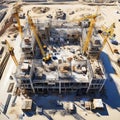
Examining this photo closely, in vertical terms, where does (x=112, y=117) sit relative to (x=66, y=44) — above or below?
below

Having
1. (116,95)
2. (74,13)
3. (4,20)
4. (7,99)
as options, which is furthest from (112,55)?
(4,20)

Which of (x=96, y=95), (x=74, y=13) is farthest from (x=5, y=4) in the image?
(x=96, y=95)

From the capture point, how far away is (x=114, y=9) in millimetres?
125500

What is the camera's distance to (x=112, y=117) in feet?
211

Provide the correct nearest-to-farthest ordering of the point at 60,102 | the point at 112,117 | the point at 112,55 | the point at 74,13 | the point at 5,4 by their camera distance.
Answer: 1. the point at 112,117
2. the point at 60,102
3. the point at 112,55
4. the point at 74,13
5. the point at 5,4

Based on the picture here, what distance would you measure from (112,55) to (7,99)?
56587mm

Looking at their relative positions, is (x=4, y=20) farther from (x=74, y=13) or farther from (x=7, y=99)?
(x=7, y=99)

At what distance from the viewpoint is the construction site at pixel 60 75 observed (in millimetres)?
65250

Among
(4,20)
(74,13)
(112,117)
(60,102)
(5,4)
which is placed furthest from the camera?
(5,4)

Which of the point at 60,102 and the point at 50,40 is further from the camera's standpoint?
the point at 50,40

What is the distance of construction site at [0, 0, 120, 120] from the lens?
65.2m

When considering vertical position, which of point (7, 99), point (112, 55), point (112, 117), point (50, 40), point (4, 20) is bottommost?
point (112, 117)

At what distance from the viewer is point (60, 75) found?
67312 millimetres

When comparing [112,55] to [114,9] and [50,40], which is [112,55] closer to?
[50,40]
